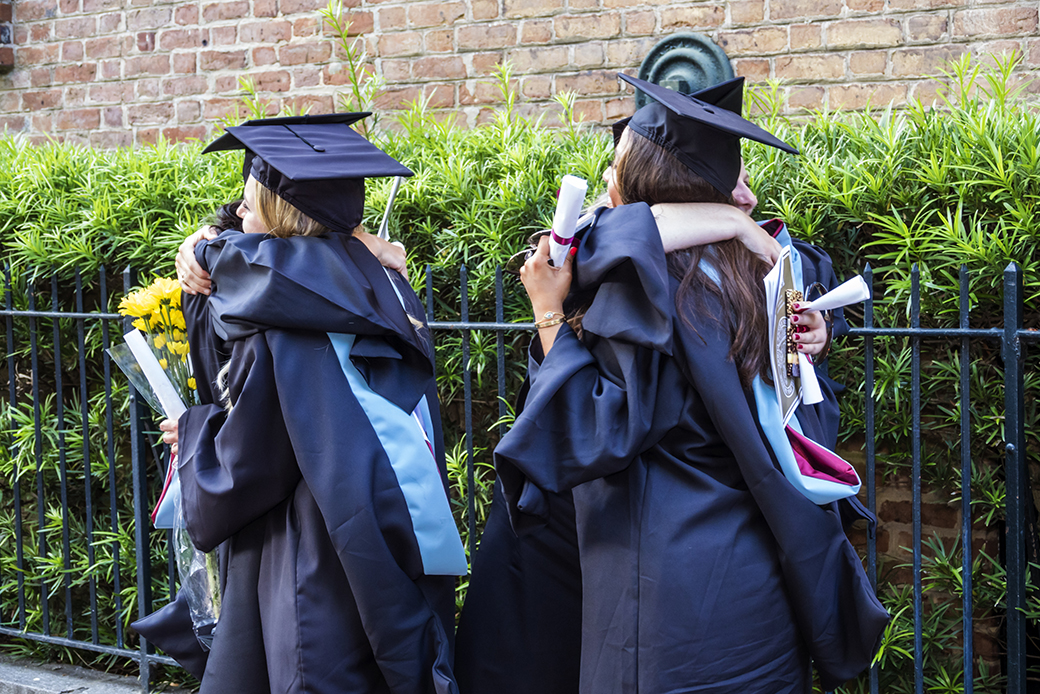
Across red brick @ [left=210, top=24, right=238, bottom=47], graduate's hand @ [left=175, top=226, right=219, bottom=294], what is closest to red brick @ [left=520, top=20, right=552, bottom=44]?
red brick @ [left=210, top=24, right=238, bottom=47]

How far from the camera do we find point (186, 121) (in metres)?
5.47

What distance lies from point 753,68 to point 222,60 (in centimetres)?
289

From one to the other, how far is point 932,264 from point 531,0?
2.83 m

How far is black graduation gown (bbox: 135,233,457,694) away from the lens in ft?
6.49

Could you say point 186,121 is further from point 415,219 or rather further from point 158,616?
point 158,616

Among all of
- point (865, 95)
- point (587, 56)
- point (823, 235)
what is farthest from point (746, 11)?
point (823, 235)

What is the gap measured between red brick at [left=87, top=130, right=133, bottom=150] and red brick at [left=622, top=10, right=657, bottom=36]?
3.01m

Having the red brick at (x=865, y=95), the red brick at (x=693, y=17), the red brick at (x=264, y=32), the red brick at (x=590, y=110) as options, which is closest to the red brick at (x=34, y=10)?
the red brick at (x=264, y=32)

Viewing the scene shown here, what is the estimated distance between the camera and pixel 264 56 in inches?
206

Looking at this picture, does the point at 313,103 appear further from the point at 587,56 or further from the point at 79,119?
the point at 79,119

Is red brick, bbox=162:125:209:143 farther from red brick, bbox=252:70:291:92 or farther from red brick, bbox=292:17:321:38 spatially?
red brick, bbox=292:17:321:38

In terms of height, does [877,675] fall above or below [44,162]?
below

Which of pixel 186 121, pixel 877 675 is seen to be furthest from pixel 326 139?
pixel 186 121

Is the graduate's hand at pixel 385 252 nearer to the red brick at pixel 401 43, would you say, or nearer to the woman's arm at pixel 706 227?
the woman's arm at pixel 706 227
